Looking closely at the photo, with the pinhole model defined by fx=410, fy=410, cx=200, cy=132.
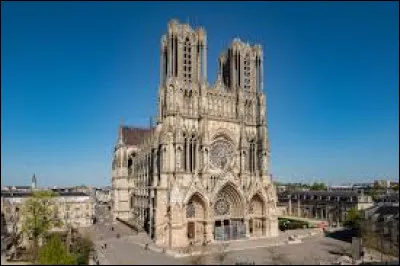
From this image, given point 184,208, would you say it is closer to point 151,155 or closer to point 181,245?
point 181,245

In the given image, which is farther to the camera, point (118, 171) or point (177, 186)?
point (118, 171)

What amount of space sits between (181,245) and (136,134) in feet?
124

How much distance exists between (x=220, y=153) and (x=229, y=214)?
29.7 feet

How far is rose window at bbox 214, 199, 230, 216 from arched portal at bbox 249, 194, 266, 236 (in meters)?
4.04

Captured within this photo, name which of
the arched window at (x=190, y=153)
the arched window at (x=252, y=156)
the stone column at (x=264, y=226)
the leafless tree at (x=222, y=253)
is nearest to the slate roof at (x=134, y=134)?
the arched window at (x=252, y=156)

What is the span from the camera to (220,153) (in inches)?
2418

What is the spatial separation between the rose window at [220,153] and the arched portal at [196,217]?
6433mm

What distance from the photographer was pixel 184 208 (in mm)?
54375

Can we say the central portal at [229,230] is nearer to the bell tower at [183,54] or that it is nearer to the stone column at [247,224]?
the stone column at [247,224]

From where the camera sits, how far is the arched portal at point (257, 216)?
205ft

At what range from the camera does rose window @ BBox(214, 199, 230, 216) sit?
2333 inches

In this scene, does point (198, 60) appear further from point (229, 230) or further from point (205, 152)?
point (229, 230)

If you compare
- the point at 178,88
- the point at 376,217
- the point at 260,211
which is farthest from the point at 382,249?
the point at 178,88

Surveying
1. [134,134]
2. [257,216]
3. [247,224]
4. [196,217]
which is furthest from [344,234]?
[134,134]
